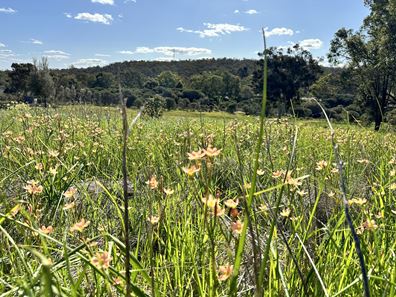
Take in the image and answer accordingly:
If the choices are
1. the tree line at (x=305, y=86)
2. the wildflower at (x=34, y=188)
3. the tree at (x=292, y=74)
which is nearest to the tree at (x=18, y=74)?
the tree line at (x=305, y=86)

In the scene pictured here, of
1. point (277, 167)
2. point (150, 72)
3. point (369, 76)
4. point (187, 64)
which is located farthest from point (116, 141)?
point (187, 64)

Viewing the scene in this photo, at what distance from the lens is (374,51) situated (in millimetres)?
25062

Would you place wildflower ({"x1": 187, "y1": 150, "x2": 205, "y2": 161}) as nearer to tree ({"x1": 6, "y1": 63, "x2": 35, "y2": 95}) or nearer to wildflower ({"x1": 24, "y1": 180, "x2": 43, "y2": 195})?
wildflower ({"x1": 24, "y1": 180, "x2": 43, "y2": 195})

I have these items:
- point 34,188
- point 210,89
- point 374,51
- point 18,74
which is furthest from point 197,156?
point 210,89

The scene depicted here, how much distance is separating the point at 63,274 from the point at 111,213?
27.7 inches

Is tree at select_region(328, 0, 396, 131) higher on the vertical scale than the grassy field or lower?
higher

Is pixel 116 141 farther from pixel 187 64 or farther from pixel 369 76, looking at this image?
pixel 187 64

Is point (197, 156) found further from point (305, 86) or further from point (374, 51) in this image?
point (305, 86)

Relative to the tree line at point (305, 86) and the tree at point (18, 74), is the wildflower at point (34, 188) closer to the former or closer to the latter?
the tree line at point (305, 86)

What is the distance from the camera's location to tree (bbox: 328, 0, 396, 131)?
72.5 ft

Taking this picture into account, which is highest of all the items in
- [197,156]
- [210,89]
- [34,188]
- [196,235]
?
[210,89]

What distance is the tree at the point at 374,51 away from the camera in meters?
22.1

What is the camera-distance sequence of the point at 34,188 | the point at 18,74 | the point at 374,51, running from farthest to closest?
1. the point at 18,74
2. the point at 374,51
3. the point at 34,188

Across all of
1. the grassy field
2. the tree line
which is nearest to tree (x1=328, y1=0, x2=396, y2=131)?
the tree line
